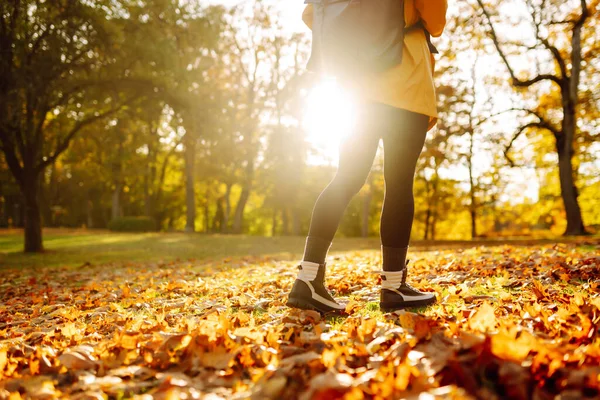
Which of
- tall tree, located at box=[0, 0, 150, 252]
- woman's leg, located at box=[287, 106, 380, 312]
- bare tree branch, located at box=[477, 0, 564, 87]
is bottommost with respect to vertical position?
woman's leg, located at box=[287, 106, 380, 312]

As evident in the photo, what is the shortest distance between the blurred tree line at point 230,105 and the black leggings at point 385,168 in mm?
10088

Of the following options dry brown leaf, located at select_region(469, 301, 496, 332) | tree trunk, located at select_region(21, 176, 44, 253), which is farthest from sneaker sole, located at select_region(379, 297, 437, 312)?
tree trunk, located at select_region(21, 176, 44, 253)

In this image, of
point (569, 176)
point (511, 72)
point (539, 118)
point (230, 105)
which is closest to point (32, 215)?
point (230, 105)

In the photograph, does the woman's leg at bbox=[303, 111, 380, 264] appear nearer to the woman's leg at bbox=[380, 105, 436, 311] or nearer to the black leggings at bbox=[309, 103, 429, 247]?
the black leggings at bbox=[309, 103, 429, 247]

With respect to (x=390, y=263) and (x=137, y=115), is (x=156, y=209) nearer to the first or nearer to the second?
(x=137, y=115)

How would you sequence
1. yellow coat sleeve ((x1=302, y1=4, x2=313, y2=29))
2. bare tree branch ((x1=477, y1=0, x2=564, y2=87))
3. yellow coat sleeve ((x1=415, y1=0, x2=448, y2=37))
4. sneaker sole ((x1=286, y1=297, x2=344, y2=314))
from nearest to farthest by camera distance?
yellow coat sleeve ((x1=415, y1=0, x2=448, y2=37)) < sneaker sole ((x1=286, y1=297, x2=344, y2=314)) < yellow coat sleeve ((x1=302, y1=4, x2=313, y2=29)) < bare tree branch ((x1=477, y1=0, x2=564, y2=87))

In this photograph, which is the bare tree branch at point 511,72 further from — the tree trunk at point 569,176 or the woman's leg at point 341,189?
the woman's leg at point 341,189

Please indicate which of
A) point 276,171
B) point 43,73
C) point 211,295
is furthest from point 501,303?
point 276,171

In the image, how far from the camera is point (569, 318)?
1.91 m

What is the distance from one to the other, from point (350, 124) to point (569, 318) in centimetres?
147

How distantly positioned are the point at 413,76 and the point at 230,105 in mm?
20879

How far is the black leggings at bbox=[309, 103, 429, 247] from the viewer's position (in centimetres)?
238

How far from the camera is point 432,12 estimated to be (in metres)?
2.29

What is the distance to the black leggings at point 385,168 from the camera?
238cm
